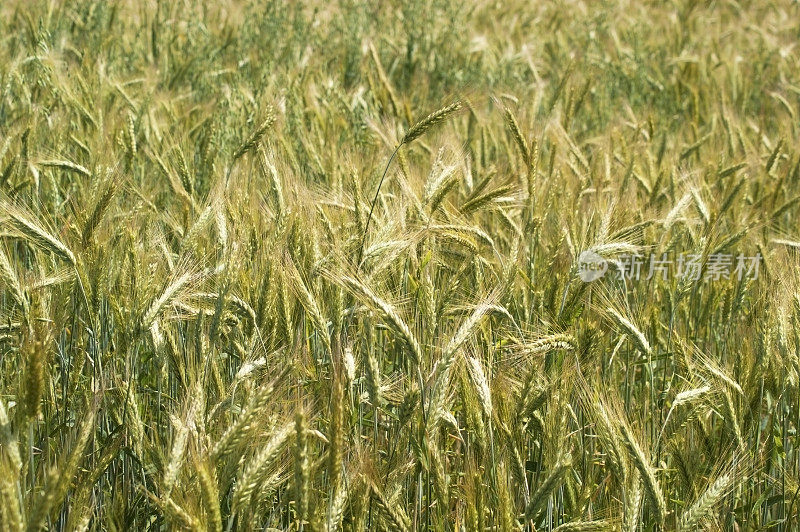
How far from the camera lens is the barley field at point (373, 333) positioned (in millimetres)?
1610

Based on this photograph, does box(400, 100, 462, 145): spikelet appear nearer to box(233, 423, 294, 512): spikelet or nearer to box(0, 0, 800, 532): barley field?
box(0, 0, 800, 532): barley field

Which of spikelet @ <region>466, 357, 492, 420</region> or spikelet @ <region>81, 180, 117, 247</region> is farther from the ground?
spikelet @ <region>81, 180, 117, 247</region>

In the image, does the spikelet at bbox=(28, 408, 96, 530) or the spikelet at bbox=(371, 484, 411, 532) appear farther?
the spikelet at bbox=(371, 484, 411, 532)

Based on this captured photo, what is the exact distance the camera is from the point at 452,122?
14.5 feet

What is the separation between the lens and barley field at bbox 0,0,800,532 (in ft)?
5.28

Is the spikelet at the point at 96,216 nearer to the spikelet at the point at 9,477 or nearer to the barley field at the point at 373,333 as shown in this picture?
the barley field at the point at 373,333

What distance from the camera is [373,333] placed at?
225cm

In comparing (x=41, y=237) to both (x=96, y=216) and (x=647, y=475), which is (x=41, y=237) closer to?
(x=96, y=216)

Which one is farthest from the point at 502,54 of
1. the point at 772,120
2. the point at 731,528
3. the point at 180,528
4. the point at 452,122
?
the point at 180,528

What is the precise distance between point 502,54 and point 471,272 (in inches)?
178

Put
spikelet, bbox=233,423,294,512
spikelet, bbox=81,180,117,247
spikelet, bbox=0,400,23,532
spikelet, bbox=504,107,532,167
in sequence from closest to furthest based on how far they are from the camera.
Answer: spikelet, bbox=0,400,23,532 → spikelet, bbox=233,423,294,512 → spikelet, bbox=81,180,117,247 → spikelet, bbox=504,107,532,167

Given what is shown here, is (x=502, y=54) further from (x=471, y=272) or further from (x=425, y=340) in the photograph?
(x=425, y=340)

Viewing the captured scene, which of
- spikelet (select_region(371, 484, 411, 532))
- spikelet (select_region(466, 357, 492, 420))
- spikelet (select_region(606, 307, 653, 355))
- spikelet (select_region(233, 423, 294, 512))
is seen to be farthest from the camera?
spikelet (select_region(606, 307, 653, 355))

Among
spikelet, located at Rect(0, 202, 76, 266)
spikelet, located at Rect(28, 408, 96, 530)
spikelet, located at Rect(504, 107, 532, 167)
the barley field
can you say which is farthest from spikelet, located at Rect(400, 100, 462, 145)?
spikelet, located at Rect(28, 408, 96, 530)
